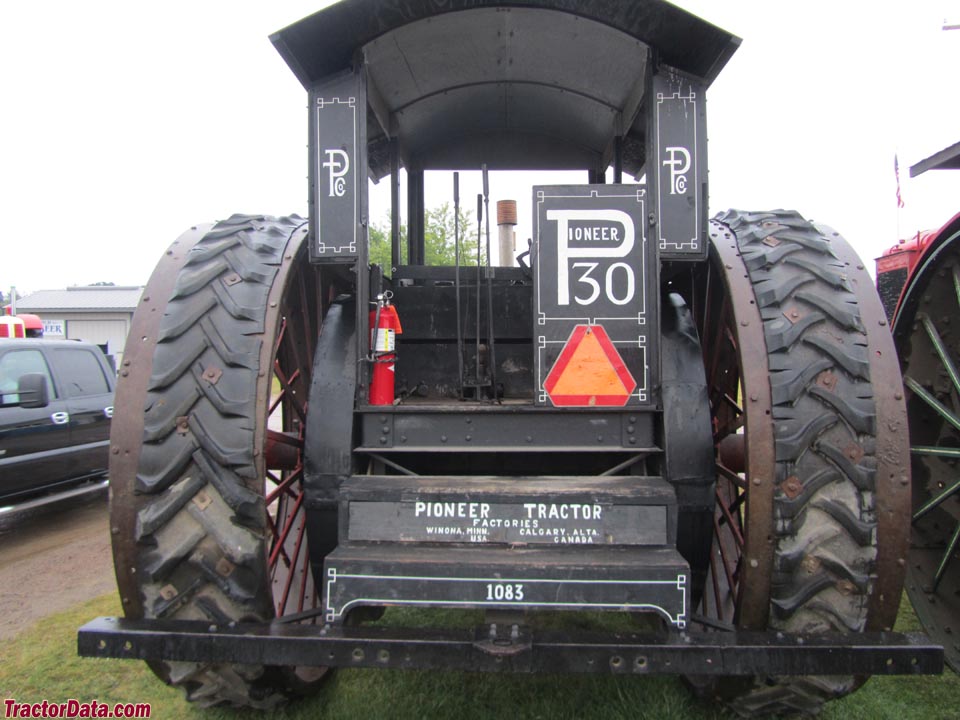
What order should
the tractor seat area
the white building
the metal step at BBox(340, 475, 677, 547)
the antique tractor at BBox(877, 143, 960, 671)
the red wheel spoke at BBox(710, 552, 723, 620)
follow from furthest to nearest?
the white building, the tractor seat area, the antique tractor at BBox(877, 143, 960, 671), the red wheel spoke at BBox(710, 552, 723, 620), the metal step at BBox(340, 475, 677, 547)

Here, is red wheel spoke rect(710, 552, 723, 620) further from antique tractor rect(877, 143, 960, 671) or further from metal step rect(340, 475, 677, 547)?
antique tractor rect(877, 143, 960, 671)

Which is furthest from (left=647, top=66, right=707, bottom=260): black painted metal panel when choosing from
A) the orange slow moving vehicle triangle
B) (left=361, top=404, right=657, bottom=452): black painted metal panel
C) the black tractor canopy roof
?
(left=361, top=404, right=657, bottom=452): black painted metal panel

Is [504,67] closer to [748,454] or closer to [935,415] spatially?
[748,454]

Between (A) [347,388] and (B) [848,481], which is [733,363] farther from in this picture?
(A) [347,388]

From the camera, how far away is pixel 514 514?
2.60 meters

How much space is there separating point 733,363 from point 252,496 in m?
2.80

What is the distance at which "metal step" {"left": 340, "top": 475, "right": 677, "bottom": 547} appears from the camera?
8.48 ft

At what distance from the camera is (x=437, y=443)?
9.64 ft

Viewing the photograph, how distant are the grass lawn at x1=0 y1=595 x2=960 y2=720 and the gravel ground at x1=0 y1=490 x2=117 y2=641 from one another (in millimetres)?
1206

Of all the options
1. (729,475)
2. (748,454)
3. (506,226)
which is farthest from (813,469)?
(506,226)

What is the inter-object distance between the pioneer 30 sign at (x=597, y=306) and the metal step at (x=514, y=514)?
1.43 feet

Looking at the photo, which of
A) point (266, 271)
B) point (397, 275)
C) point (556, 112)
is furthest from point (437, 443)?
point (556, 112)

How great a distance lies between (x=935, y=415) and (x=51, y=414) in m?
8.07

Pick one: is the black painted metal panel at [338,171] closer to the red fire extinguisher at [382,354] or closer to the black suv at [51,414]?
the red fire extinguisher at [382,354]
